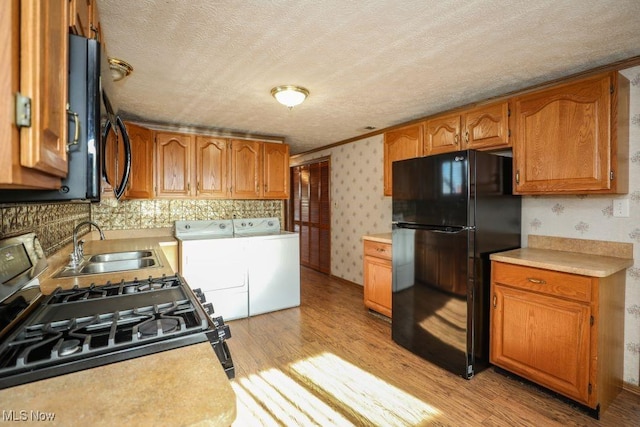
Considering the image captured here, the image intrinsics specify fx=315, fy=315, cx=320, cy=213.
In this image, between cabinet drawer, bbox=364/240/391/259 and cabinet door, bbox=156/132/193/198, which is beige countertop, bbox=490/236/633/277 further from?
cabinet door, bbox=156/132/193/198

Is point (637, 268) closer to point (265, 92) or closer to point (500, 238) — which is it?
point (500, 238)

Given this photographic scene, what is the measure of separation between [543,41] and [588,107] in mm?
555

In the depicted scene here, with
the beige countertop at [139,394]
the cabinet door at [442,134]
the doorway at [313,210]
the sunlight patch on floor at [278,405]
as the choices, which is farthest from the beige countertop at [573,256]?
the doorway at [313,210]

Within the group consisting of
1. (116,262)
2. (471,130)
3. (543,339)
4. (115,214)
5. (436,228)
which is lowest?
(543,339)

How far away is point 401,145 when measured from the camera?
10.5 ft

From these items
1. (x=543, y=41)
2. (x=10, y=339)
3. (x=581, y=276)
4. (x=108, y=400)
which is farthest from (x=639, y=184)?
(x=10, y=339)

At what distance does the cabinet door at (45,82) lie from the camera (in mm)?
458

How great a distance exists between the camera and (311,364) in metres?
2.40

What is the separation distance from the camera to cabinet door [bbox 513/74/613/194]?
1.92 meters

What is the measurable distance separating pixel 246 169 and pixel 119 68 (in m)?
1.95

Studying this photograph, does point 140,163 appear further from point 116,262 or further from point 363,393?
point 363,393

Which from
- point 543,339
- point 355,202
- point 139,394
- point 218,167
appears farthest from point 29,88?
point 355,202

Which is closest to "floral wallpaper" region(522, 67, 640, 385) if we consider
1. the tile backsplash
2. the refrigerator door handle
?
the refrigerator door handle

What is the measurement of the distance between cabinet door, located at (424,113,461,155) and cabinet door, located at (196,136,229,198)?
2.29 metres
